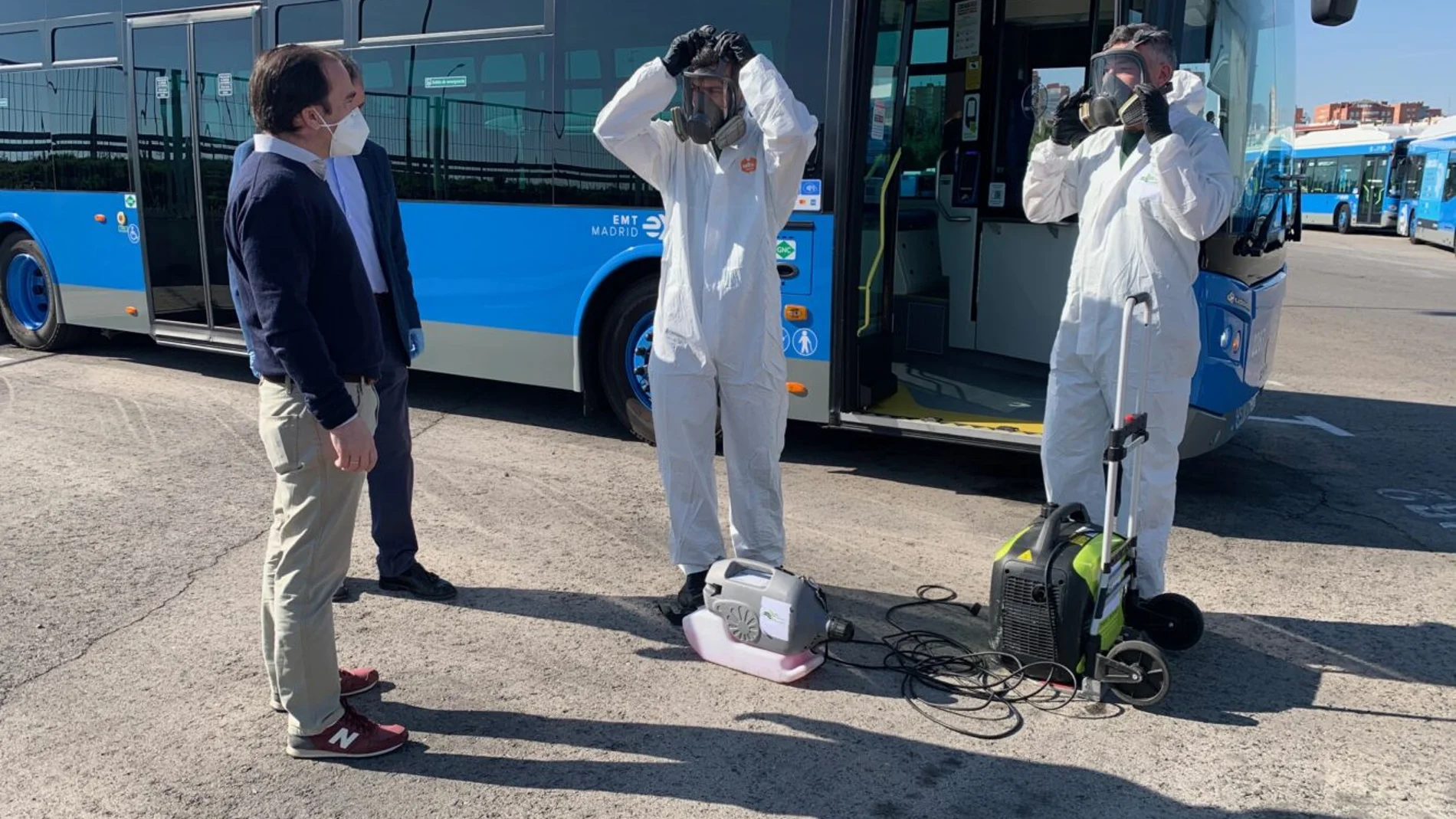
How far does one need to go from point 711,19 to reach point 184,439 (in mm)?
4294

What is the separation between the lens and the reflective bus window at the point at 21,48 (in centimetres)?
939

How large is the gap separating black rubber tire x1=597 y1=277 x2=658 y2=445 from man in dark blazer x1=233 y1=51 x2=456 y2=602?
227 centimetres

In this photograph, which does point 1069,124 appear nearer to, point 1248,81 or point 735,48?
point 735,48

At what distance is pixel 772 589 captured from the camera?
3793 millimetres

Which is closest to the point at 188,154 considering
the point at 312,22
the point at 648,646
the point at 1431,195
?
the point at 312,22

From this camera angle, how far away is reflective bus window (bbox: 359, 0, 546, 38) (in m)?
6.82

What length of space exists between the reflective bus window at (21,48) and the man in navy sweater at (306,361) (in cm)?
802

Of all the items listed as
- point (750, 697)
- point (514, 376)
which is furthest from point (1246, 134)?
point (514, 376)

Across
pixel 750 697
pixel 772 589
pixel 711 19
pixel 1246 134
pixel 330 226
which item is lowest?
pixel 750 697

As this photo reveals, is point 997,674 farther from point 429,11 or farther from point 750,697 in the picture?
point 429,11

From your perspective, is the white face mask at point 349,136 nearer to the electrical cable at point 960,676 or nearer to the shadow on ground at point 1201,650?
the shadow on ground at point 1201,650

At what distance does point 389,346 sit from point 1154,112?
3.03 meters

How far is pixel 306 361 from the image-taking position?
2.95 meters

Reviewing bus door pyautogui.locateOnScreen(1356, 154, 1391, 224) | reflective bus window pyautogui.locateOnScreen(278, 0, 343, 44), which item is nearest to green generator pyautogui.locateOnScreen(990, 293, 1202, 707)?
reflective bus window pyautogui.locateOnScreen(278, 0, 343, 44)
